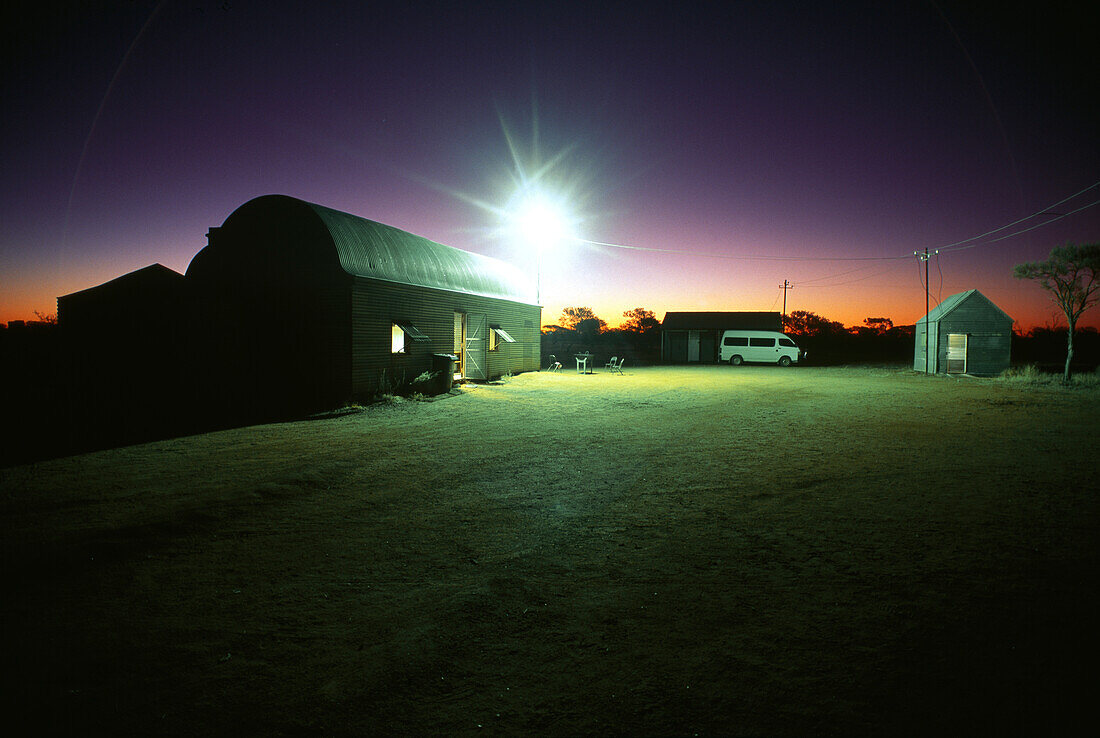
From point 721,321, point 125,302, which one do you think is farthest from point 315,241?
point 721,321

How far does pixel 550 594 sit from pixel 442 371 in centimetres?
1428

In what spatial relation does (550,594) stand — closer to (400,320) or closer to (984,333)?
(400,320)

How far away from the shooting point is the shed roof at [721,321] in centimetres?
4341

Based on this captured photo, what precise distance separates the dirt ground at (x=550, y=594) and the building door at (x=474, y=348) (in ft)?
44.1

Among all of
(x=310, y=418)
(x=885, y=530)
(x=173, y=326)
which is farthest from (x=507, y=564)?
(x=173, y=326)

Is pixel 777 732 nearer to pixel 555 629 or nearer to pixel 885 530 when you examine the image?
pixel 555 629

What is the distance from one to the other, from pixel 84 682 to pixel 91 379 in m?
15.5

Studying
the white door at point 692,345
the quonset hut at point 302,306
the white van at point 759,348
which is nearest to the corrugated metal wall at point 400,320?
the quonset hut at point 302,306

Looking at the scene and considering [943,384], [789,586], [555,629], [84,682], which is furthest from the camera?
[943,384]

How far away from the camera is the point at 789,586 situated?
384 cm

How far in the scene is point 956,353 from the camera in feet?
90.4

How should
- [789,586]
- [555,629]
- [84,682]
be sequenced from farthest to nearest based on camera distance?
[789,586] < [555,629] < [84,682]

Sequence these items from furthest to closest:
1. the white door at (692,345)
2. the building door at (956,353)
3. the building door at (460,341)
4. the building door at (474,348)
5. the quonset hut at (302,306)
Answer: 1. the white door at (692,345)
2. the building door at (956,353)
3. the building door at (474,348)
4. the building door at (460,341)
5. the quonset hut at (302,306)

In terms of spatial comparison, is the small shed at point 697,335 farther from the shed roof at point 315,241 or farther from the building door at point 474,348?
the shed roof at point 315,241
